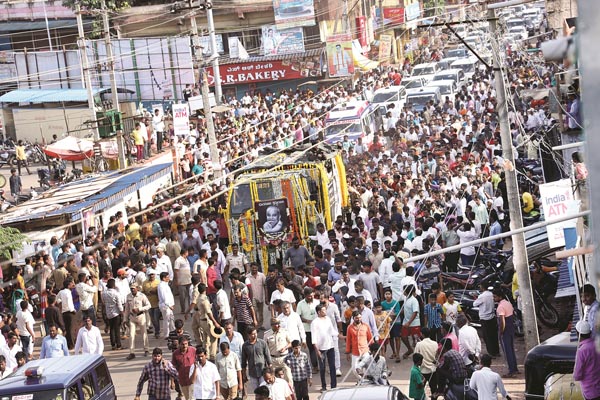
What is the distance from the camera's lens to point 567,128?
19047mm

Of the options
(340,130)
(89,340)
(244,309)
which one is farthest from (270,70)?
(89,340)

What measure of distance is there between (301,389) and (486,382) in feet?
8.44

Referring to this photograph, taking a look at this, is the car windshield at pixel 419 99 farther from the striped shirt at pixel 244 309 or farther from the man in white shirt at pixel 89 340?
the man in white shirt at pixel 89 340

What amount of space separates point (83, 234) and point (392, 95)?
19.8 metres

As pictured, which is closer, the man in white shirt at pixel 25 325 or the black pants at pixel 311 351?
the black pants at pixel 311 351

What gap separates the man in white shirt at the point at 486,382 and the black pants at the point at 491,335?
111 inches

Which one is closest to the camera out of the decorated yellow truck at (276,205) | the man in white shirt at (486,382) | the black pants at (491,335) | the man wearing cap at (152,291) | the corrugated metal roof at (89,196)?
the man in white shirt at (486,382)

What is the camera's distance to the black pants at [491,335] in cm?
1398

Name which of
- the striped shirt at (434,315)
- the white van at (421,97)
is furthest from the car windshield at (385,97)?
the striped shirt at (434,315)

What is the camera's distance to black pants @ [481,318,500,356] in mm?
13977

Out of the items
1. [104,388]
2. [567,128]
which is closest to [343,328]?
[104,388]

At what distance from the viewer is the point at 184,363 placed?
1292 centimetres

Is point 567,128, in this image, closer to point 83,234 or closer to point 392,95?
point 83,234

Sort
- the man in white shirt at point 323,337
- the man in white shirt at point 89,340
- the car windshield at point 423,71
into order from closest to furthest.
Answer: the man in white shirt at point 323,337
the man in white shirt at point 89,340
the car windshield at point 423,71
